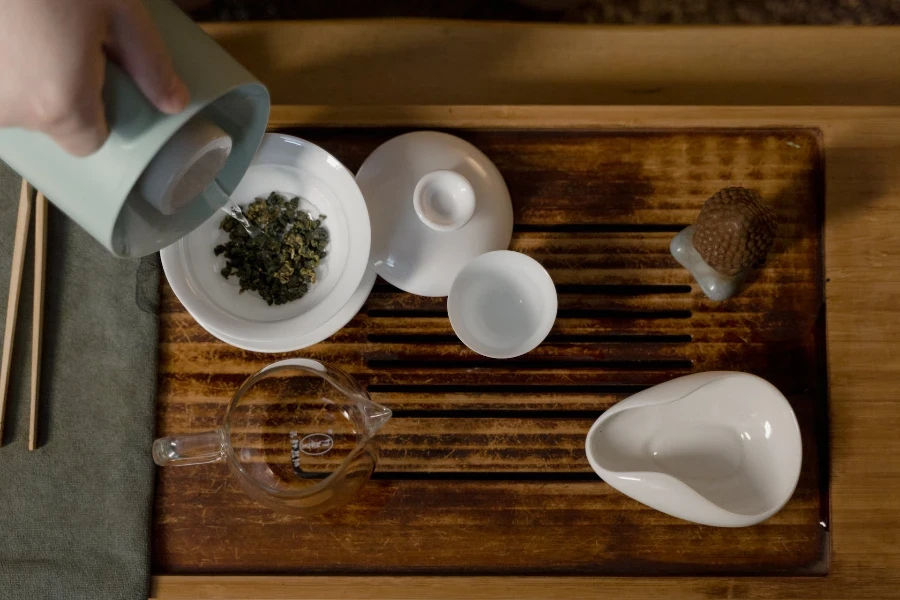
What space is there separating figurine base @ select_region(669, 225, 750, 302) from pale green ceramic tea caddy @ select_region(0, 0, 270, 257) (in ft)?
1.36

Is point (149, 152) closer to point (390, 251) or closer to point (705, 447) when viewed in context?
point (390, 251)

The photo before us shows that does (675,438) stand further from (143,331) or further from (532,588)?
(143,331)

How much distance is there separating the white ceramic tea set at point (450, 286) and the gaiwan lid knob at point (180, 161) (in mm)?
179

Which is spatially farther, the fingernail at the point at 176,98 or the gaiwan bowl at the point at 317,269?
the gaiwan bowl at the point at 317,269

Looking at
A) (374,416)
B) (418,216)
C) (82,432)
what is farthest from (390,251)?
(82,432)

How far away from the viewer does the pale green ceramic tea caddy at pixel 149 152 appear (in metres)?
0.42

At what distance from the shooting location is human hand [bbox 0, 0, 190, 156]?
375mm

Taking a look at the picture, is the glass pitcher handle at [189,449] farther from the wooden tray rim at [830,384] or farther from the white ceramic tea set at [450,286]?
the wooden tray rim at [830,384]

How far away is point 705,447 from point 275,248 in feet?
1.54

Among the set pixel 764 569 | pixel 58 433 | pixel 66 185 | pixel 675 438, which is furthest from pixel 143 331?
pixel 764 569

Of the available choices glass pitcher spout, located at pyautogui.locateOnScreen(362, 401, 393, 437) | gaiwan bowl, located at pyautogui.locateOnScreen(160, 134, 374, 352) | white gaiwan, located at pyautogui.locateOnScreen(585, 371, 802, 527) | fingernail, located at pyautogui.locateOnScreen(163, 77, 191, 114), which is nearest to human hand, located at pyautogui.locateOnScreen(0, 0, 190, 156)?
fingernail, located at pyautogui.locateOnScreen(163, 77, 191, 114)

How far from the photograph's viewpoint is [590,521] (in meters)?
0.69

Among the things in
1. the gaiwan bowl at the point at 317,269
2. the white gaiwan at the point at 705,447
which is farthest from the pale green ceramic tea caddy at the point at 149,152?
the white gaiwan at the point at 705,447

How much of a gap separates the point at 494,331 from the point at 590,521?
8.4 inches
